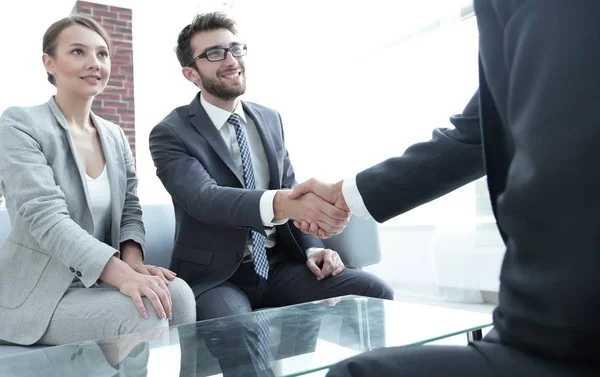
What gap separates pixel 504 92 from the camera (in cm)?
56

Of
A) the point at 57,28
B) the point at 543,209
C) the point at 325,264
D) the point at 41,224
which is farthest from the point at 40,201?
the point at 543,209

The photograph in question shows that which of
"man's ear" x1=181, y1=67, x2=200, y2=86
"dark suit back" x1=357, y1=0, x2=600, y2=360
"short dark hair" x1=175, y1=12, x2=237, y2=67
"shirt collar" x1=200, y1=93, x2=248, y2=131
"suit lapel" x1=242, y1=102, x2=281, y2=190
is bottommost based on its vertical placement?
"dark suit back" x1=357, y1=0, x2=600, y2=360

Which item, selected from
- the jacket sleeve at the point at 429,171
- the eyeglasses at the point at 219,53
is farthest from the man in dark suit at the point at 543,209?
the eyeglasses at the point at 219,53

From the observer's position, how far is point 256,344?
4.34 feet

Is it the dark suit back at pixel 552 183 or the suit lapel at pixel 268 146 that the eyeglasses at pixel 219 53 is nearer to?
the suit lapel at pixel 268 146

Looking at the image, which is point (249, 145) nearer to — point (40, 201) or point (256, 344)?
point (40, 201)

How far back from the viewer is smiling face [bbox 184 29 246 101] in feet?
7.76

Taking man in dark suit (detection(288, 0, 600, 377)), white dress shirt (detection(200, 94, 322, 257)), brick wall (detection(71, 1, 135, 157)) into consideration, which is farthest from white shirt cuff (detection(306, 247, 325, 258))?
brick wall (detection(71, 1, 135, 157))

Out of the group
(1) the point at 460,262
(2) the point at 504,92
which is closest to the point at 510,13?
(2) the point at 504,92

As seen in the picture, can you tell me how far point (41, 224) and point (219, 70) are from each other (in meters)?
1.01

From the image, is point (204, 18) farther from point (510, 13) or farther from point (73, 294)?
point (510, 13)

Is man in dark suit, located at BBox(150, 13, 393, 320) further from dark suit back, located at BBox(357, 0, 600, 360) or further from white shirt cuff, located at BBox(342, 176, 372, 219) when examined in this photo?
dark suit back, located at BBox(357, 0, 600, 360)

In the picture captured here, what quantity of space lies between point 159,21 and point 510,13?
268 inches

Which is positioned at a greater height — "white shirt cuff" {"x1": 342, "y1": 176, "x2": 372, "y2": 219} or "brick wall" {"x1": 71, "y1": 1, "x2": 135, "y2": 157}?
"brick wall" {"x1": 71, "y1": 1, "x2": 135, "y2": 157}
